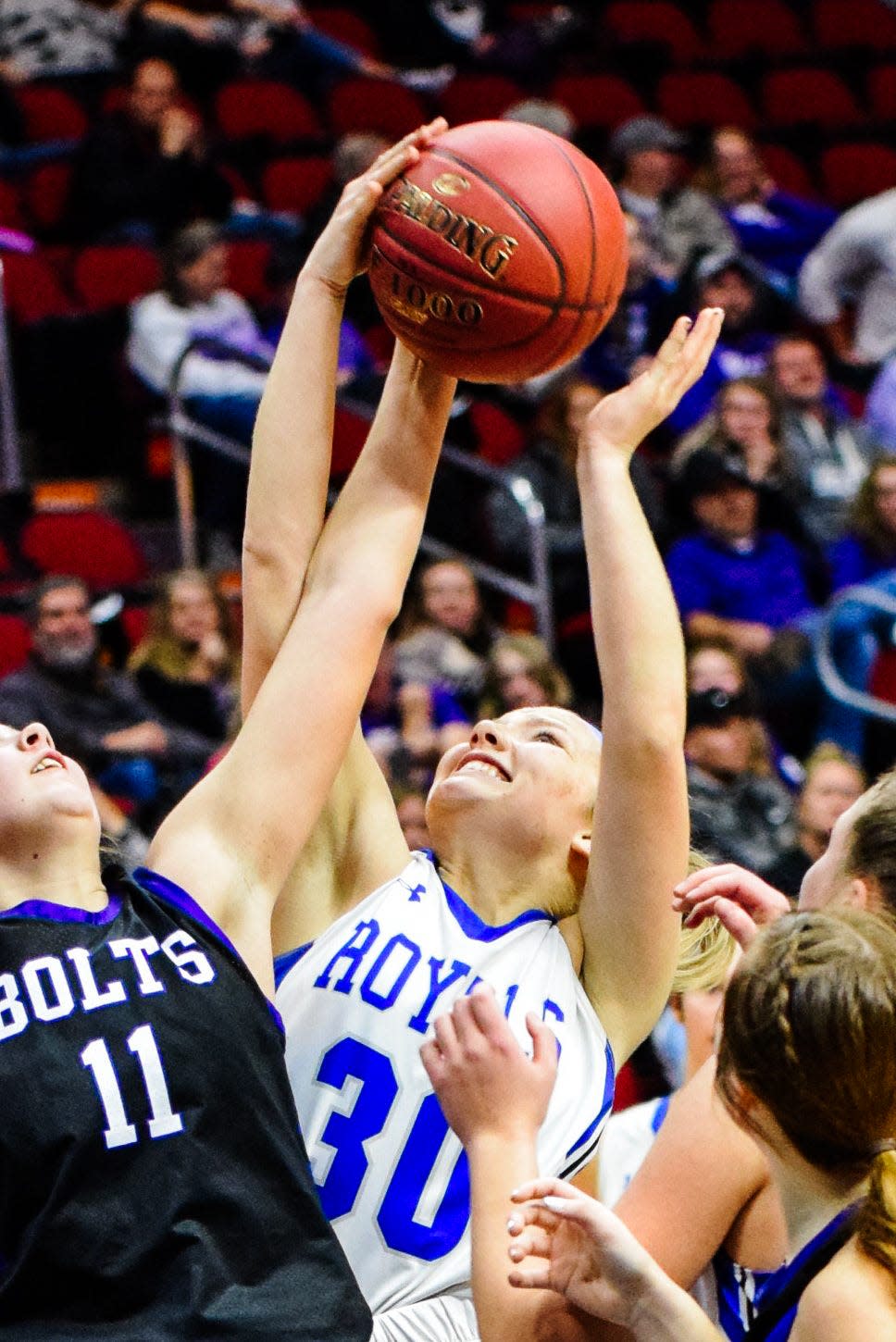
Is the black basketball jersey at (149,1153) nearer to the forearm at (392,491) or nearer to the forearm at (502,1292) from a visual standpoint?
the forearm at (502,1292)

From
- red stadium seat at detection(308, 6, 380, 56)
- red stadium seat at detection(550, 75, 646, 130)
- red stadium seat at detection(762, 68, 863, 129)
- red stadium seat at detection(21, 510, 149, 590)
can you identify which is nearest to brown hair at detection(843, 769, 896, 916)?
red stadium seat at detection(21, 510, 149, 590)

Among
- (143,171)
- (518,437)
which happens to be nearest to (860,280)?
(518,437)

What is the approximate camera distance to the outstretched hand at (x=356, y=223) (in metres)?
2.72

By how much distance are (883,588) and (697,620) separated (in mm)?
668

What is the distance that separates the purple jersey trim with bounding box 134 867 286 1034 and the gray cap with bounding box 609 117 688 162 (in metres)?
7.30

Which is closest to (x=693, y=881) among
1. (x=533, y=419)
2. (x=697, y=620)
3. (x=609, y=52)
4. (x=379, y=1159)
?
(x=379, y=1159)

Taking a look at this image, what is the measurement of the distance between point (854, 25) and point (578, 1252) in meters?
10.7

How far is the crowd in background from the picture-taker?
614cm

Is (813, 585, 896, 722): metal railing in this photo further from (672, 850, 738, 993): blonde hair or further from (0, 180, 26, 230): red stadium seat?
(672, 850, 738, 993): blonde hair

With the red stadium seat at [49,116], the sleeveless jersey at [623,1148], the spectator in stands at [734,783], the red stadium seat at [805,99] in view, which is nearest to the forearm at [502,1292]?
the sleeveless jersey at [623,1148]

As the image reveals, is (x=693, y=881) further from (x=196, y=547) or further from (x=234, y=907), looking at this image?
(x=196, y=547)

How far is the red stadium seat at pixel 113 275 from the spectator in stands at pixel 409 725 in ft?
7.28

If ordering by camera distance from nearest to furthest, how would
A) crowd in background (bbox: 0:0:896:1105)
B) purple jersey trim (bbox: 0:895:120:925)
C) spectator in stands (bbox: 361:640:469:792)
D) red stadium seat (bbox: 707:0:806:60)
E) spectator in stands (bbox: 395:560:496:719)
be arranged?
purple jersey trim (bbox: 0:895:120:925) < spectator in stands (bbox: 361:640:469:792) < crowd in background (bbox: 0:0:896:1105) < spectator in stands (bbox: 395:560:496:719) < red stadium seat (bbox: 707:0:806:60)

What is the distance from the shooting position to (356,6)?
1094 cm
